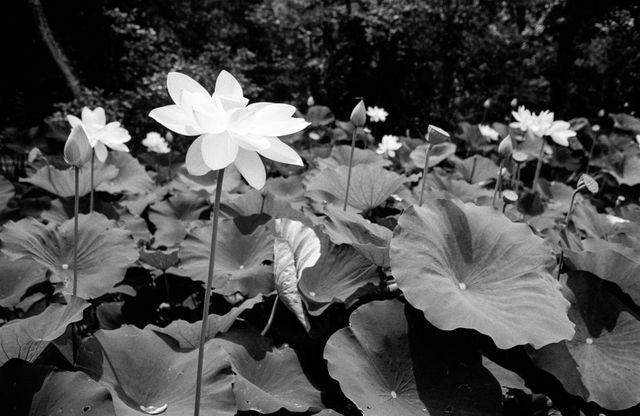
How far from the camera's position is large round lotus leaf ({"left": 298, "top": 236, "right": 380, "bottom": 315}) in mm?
1112

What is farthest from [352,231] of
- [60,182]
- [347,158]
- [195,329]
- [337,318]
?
[60,182]

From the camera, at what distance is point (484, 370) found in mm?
924

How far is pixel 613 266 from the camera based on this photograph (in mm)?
1107

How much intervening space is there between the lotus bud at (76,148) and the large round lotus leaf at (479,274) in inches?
26.1

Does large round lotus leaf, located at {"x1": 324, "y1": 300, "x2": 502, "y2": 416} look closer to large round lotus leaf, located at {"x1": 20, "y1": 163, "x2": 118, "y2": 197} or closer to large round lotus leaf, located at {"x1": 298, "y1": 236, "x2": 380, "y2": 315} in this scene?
large round lotus leaf, located at {"x1": 298, "y1": 236, "x2": 380, "y2": 315}

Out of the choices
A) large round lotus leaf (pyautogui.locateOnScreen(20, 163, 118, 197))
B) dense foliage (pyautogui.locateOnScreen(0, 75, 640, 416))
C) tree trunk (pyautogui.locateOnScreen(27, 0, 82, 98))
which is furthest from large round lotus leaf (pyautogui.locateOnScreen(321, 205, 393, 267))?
tree trunk (pyautogui.locateOnScreen(27, 0, 82, 98))

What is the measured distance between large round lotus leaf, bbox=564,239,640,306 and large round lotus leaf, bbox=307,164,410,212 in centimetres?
61

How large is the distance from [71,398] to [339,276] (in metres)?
0.64

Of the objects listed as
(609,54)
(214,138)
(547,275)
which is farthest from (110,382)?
(609,54)

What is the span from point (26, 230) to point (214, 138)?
1.01 m

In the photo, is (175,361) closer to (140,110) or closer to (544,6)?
(140,110)

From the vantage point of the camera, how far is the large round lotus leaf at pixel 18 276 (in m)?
1.10

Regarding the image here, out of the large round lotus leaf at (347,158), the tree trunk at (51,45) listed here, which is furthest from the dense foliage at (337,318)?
the tree trunk at (51,45)

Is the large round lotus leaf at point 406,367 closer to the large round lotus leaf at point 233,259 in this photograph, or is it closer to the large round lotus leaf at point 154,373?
the large round lotus leaf at point 154,373
